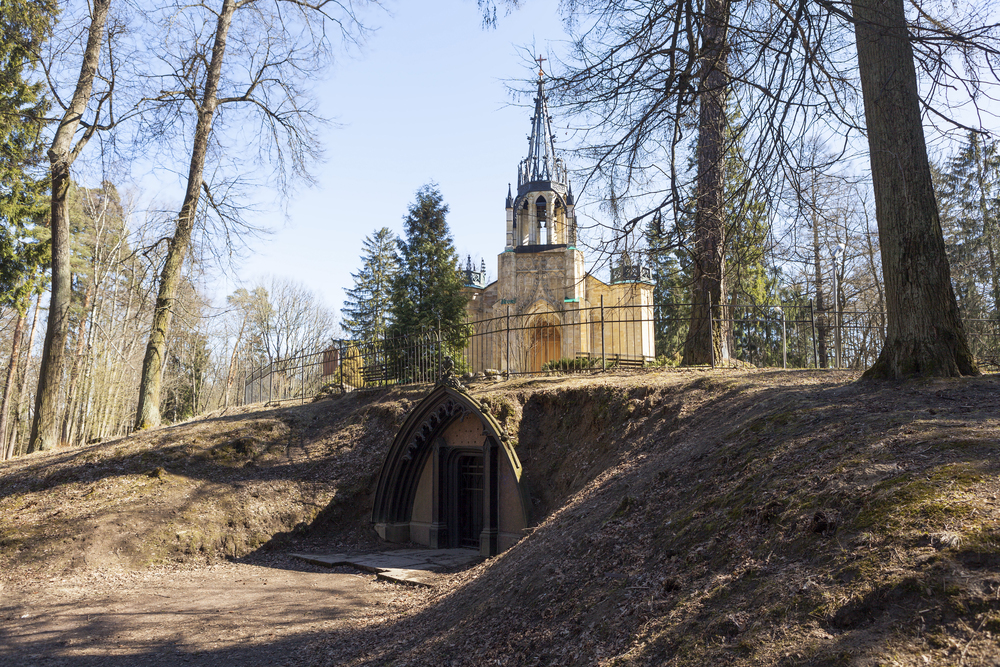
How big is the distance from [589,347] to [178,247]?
11.4 metres

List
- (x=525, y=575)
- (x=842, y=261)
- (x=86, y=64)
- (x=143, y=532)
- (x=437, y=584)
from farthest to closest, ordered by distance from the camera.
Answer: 1. (x=842, y=261)
2. (x=86, y=64)
3. (x=143, y=532)
4. (x=437, y=584)
5. (x=525, y=575)

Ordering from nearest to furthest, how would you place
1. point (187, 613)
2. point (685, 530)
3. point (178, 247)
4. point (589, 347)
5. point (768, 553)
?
point (768, 553) → point (685, 530) → point (187, 613) → point (178, 247) → point (589, 347)

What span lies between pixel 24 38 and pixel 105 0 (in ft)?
7.21

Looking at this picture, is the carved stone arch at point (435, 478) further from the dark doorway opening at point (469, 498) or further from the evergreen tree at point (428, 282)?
the evergreen tree at point (428, 282)

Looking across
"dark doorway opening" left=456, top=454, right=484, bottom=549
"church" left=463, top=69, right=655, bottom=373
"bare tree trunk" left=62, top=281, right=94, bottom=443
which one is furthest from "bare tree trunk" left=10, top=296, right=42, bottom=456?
"dark doorway opening" left=456, top=454, right=484, bottom=549

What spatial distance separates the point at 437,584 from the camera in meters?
10.2

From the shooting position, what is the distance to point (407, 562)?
12.3 metres

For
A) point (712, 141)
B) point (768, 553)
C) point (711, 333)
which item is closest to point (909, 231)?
point (712, 141)

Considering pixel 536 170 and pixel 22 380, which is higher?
pixel 536 170

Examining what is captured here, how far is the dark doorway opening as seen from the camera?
46.6 feet

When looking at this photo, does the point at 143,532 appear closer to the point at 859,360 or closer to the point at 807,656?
the point at 807,656

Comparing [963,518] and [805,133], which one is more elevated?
Result: [805,133]

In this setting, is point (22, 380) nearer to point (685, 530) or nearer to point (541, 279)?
point (541, 279)

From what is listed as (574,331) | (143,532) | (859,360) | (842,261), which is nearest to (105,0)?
(143,532)
